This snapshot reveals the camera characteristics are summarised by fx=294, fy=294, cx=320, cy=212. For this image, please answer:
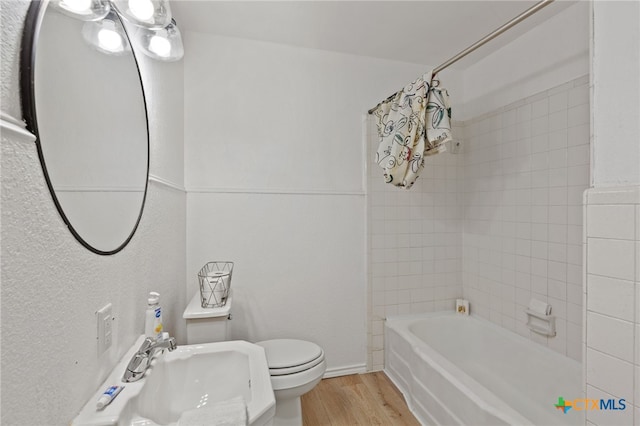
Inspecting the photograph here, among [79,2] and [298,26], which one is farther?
[298,26]

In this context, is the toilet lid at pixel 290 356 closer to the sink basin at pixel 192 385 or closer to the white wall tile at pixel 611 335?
the sink basin at pixel 192 385

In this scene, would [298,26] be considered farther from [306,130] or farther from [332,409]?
[332,409]

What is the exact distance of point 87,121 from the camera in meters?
0.83

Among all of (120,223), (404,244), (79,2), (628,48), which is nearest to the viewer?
(79,2)

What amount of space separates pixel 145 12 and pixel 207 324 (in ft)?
4.28

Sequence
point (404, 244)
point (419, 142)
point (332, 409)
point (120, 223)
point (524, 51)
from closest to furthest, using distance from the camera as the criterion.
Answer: point (120, 223)
point (419, 142)
point (332, 409)
point (524, 51)
point (404, 244)

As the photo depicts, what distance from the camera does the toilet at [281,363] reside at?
1.42 m

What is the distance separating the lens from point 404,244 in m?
2.30

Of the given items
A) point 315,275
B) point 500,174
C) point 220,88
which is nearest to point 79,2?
point 220,88

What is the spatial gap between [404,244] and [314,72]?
1.47 m

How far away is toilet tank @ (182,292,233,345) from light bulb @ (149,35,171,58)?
1169 mm

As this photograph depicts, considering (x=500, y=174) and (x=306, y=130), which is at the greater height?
(x=306, y=130)

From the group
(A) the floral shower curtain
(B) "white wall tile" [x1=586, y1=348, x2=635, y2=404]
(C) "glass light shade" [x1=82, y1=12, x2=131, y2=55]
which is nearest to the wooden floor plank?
(B) "white wall tile" [x1=586, y1=348, x2=635, y2=404]

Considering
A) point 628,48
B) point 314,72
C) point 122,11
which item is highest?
point 314,72
